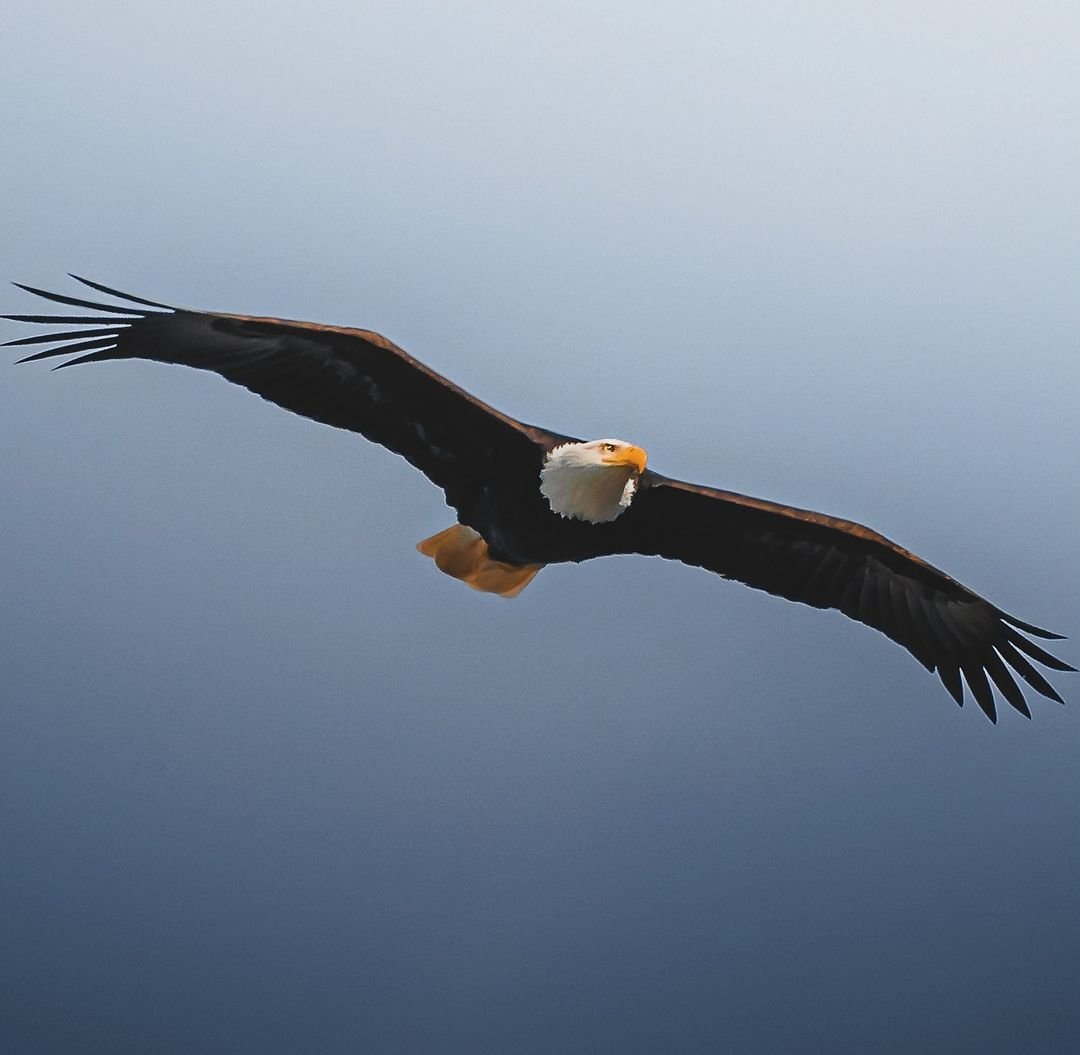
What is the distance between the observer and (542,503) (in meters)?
7.07

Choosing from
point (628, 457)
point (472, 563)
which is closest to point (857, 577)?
point (628, 457)

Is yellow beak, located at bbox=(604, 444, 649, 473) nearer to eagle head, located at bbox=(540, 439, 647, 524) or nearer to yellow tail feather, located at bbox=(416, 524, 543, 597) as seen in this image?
eagle head, located at bbox=(540, 439, 647, 524)

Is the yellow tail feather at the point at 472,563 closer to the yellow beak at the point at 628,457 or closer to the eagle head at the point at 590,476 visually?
the eagle head at the point at 590,476

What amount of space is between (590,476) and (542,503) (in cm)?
27

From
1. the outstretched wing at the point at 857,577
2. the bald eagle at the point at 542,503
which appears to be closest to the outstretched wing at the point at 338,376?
the bald eagle at the point at 542,503

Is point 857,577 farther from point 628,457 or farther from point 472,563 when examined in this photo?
point 472,563

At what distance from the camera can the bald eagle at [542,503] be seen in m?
6.84

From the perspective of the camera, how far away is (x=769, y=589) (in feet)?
25.6

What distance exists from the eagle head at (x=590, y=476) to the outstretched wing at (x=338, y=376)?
0.46ft

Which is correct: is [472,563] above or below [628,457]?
below

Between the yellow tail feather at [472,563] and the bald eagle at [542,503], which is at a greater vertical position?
the bald eagle at [542,503]

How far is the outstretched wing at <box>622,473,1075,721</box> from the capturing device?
24.7 ft

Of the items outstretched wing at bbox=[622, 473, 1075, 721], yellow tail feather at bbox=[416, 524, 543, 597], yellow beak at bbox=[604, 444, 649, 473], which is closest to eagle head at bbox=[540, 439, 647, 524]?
yellow beak at bbox=[604, 444, 649, 473]

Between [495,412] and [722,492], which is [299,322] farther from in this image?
[722,492]
